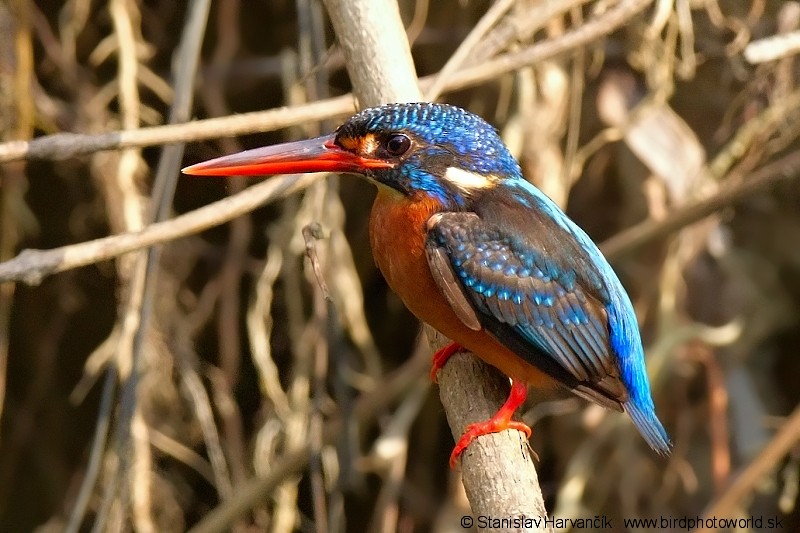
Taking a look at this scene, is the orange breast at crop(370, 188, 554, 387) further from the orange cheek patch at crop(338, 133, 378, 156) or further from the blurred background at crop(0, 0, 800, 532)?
the blurred background at crop(0, 0, 800, 532)

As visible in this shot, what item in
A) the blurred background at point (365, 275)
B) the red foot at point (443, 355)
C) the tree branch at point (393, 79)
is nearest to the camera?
the tree branch at point (393, 79)

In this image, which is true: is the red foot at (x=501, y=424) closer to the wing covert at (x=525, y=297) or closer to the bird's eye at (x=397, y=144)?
the wing covert at (x=525, y=297)

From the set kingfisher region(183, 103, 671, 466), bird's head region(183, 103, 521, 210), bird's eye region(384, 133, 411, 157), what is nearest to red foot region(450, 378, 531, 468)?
kingfisher region(183, 103, 671, 466)

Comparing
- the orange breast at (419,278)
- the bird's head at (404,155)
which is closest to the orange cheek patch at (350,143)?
the bird's head at (404,155)

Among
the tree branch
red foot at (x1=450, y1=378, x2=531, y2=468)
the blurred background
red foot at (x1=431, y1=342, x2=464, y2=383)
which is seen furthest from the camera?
the blurred background

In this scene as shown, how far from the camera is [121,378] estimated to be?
2262mm

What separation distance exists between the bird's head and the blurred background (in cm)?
45

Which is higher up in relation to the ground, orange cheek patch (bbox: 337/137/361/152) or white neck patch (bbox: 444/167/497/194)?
orange cheek patch (bbox: 337/137/361/152)

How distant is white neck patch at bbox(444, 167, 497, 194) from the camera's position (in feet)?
5.73

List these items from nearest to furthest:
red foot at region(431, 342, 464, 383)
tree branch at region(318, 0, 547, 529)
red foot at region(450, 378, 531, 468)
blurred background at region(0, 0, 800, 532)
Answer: red foot at region(450, 378, 531, 468) < tree branch at region(318, 0, 547, 529) < red foot at region(431, 342, 464, 383) < blurred background at region(0, 0, 800, 532)

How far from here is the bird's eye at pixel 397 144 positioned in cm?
168

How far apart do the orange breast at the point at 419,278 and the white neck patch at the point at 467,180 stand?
0.06 meters

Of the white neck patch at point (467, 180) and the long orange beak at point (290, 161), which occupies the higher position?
the long orange beak at point (290, 161)

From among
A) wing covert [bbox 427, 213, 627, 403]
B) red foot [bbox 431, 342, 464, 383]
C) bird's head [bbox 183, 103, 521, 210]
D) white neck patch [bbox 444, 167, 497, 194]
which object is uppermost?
bird's head [bbox 183, 103, 521, 210]
